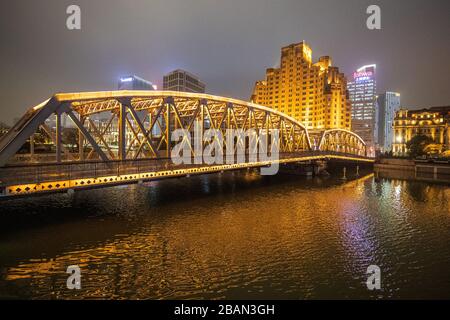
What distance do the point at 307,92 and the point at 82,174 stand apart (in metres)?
136

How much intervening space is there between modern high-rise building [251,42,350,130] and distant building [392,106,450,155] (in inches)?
944

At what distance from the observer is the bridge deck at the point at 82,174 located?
1928 cm

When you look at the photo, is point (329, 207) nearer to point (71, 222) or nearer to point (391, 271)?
point (391, 271)

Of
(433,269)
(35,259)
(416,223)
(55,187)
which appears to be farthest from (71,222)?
(416,223)

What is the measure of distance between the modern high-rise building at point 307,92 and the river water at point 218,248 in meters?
112

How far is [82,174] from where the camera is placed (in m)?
23.3

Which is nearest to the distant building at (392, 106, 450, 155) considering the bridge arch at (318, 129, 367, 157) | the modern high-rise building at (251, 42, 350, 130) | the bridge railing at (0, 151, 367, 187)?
the bridge arch at (318, 129, 367, 157)

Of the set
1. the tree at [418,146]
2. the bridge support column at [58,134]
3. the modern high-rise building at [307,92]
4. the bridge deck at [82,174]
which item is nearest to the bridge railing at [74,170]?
the bridge deck at [82,174]

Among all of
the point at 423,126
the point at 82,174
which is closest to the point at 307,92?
the point at 423,126

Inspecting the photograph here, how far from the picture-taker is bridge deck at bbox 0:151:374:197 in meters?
19.3

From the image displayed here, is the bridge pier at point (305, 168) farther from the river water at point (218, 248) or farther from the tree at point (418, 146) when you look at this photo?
the tree at point (418, 146)
